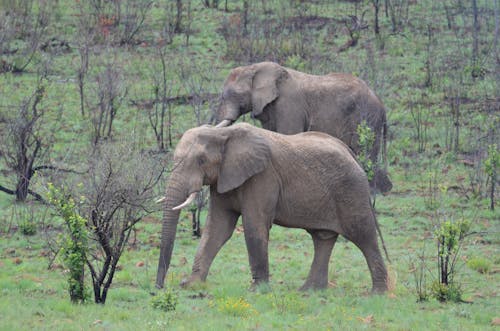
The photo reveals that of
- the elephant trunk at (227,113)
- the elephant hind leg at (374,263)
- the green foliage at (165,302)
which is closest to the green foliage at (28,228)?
the elephant trunk at (227,113)

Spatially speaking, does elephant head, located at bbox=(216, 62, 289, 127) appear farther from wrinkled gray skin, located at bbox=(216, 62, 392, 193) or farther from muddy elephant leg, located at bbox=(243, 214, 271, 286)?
muddy elephant leg, located at bbox=(243, 214, 271, 286)

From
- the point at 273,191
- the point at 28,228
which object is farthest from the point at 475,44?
the point at 273,191

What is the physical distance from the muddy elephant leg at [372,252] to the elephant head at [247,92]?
702cm

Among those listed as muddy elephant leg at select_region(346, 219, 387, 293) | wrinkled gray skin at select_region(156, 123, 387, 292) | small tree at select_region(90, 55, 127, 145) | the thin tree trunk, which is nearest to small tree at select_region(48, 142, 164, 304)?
wrinkled gray skin at select_region(156, 123, 387, 292)

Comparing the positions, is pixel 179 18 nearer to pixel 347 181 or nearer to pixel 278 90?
pixel 278 90

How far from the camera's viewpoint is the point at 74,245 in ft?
36.3

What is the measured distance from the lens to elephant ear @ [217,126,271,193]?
1274cm

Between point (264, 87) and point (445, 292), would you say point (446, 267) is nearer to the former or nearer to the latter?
point (445, 292)

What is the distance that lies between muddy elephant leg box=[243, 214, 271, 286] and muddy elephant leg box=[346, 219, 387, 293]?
1168mm

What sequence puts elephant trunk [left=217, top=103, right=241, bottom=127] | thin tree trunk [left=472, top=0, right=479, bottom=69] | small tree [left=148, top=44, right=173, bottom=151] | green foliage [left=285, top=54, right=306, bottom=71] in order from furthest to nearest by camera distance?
thin tree trunk [left=472, top=0, right=479, bottom=69], green foliage [left=285, top=54, right=306, bottom=71], small tree [left=148, top=44, right=173, bottom=151], elephant trunk [left=217, top=103, right=241, bottom=127]

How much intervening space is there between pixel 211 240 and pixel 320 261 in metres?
1.42

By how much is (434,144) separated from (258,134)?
1215 centimetres

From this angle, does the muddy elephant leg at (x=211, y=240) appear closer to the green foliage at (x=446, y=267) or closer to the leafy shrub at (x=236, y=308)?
the leafy shrub at (x=236, y=308)

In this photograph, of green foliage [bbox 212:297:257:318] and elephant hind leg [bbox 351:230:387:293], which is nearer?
green foliage [bbox 212:297:257:318]
